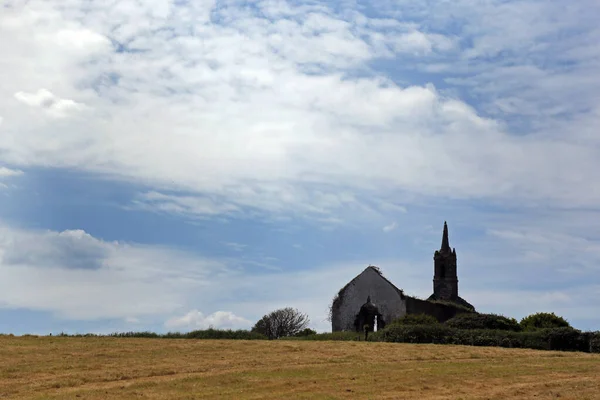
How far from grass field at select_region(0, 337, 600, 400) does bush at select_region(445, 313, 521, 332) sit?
12801 millimetres

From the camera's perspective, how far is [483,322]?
173ft

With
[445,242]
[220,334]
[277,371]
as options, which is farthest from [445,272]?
[277,371]

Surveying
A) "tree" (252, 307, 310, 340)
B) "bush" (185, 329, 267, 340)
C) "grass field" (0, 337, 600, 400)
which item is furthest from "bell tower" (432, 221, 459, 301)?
"grass field" (0, 337, 600, 400)

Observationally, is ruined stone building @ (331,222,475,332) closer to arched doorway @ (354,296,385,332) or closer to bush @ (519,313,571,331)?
arched doorway @ (354,296,385,332)

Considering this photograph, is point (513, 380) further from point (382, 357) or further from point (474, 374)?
point (382, 357)

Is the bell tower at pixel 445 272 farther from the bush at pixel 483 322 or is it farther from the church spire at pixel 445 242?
the bush at pixel 483 322

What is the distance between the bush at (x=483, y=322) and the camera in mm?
52250

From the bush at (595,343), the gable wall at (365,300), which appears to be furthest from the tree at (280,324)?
the bush at (595,343)

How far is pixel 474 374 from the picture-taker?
95.5 feet

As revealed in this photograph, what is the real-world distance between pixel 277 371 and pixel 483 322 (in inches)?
1099

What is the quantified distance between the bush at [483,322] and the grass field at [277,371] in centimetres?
1280

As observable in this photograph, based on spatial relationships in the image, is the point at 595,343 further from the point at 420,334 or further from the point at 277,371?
the point at 277,371

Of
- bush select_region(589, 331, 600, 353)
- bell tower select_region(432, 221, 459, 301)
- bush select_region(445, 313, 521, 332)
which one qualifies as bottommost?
bush select_region(589, 331, 600, 353)

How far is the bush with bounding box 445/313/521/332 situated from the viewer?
52.2 m
